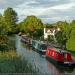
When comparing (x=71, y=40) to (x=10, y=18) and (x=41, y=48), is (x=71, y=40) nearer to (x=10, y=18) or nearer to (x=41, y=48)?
(x=41, y=48)

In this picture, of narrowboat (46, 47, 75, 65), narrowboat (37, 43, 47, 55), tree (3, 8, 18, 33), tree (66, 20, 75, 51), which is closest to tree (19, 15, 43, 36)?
tree (3, 8, 18, 33)

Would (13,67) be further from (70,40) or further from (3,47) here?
(70,40)

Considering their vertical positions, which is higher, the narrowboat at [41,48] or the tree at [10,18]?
the tree at [10,18]

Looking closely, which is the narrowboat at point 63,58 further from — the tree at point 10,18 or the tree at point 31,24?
the tree at point 10,18

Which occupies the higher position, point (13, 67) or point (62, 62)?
point (13, 67)

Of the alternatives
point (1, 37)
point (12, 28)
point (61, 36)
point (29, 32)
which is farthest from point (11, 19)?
point (1, 37)

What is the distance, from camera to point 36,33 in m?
132

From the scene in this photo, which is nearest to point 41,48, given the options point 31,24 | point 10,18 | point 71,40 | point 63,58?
point 71,40

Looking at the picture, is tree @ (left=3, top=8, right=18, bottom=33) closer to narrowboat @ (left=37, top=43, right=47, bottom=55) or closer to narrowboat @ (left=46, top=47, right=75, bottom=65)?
narrowboat @ (left=37, top=43, right=47, bottom=55)

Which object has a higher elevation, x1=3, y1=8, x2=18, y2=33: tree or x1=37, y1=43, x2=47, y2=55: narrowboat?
x1=3, y1=8, x2=18, y2=33: tree

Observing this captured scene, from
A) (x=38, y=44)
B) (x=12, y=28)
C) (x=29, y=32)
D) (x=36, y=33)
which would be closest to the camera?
(x=38, y=44)

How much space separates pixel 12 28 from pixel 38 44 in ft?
273

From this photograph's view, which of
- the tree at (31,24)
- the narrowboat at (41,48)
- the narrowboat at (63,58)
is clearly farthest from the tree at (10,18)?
the narrowboat at (63,58)

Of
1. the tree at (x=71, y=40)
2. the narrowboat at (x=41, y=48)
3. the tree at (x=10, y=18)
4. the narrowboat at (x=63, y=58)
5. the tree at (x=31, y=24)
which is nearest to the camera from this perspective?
the narrowboat at (x=63, y=58)
